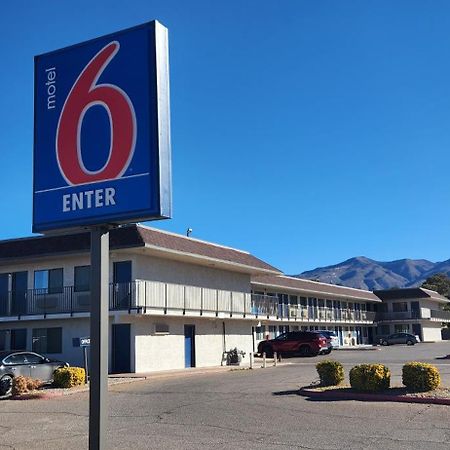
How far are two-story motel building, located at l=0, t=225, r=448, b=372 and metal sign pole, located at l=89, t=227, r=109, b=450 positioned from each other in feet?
72.6

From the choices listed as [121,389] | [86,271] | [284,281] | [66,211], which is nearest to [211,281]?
[86,271]

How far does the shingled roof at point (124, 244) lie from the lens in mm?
28219

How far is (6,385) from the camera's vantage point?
69.5 ft

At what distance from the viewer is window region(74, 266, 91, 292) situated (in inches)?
1201

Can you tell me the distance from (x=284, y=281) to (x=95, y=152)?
47.3 m

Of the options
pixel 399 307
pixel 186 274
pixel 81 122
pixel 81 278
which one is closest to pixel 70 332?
pixel 81 278

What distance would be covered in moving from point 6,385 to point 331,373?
34.9 feet

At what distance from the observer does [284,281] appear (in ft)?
172

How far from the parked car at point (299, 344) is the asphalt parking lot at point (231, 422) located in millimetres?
23553

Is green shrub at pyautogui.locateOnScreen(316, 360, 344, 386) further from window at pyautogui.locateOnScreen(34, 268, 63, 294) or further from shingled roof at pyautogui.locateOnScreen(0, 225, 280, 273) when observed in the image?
window at pyautogui.locateOnScreen(34, 268, 63, 294)

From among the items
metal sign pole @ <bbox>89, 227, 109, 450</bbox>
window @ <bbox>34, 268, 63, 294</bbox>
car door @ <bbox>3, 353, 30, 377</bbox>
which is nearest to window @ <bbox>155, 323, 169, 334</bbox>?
window @ <bbox>34, 268, 63, 294</bbox>

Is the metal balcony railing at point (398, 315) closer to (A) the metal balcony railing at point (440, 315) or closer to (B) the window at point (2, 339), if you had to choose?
(A) the metal balcony railing at point (440, 315)

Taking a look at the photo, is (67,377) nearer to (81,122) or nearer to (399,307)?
(81,122)

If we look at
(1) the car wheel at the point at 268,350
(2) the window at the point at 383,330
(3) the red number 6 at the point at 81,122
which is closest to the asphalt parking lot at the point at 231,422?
(3) the red number 6 at the point at 81,122
